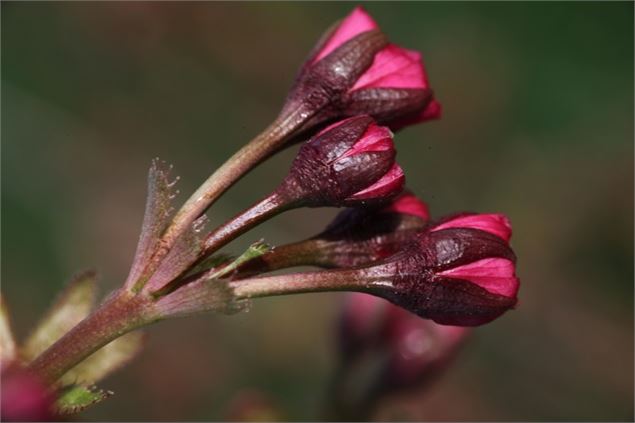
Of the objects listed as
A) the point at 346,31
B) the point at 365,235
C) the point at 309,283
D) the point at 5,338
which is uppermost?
the point at 346,31

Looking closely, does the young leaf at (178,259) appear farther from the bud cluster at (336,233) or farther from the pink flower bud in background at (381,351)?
the pink flower bud in background at (381,351)

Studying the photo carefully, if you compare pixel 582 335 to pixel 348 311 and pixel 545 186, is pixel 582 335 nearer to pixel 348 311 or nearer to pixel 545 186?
pixel 545 186

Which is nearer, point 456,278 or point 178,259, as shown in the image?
point 178,259

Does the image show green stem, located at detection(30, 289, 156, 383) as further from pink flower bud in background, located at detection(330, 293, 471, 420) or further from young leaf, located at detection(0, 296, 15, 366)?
pink flower bud in background, located at detection(330, 293, 471, 420)

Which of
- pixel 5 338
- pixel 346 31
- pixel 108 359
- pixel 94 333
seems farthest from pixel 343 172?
pixel 5 338

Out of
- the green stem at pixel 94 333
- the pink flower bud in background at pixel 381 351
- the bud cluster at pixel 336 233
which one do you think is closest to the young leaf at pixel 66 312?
the bud cluster at pixel 336 233

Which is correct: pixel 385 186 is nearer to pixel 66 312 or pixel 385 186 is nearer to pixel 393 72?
pixel 393 72

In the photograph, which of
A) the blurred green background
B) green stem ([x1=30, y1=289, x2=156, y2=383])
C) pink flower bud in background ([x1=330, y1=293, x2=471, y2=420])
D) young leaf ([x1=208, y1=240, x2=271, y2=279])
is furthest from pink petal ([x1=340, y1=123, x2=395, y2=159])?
the blurred green background

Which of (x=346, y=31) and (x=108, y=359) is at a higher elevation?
A: (x=346, y=31)
